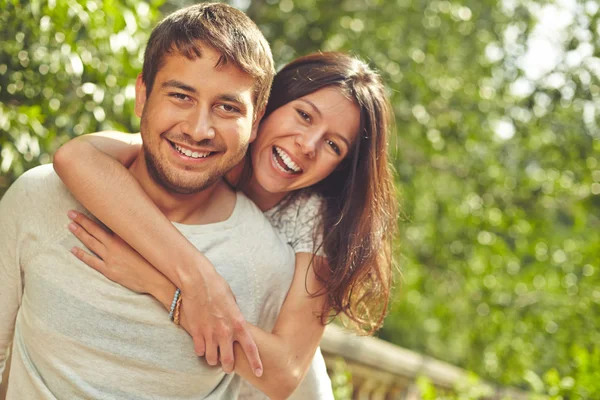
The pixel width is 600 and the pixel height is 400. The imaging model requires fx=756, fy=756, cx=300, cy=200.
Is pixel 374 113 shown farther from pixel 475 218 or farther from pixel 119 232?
pixel 475 218

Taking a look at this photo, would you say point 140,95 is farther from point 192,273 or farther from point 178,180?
point 192,273

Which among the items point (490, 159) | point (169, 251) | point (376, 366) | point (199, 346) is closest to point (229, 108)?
point (169, 251)

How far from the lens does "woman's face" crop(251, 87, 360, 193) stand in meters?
2.56

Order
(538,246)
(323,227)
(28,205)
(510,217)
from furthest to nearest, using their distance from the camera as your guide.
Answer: (538,246), (510,217), (323,227), (28,205)

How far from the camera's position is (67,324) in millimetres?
2033

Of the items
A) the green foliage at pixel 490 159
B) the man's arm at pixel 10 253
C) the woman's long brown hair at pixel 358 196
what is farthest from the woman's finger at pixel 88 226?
the green foliage at pixel 490 159

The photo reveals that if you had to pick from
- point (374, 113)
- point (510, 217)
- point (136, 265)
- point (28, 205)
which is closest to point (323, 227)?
point (374, 113)

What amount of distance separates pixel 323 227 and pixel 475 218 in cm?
343

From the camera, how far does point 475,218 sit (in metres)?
5.71

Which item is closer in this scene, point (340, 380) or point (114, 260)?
point (114, 260)

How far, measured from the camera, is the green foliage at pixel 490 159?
518 cm

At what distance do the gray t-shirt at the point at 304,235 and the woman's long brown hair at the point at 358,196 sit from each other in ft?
0.12

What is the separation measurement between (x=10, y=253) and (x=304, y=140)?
998 mm

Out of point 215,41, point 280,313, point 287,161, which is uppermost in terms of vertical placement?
point 215,41
